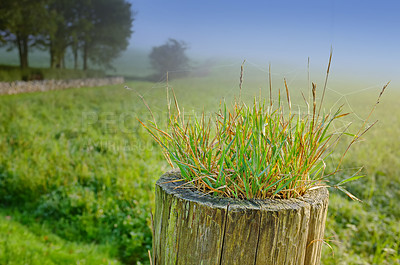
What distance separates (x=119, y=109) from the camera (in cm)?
1055

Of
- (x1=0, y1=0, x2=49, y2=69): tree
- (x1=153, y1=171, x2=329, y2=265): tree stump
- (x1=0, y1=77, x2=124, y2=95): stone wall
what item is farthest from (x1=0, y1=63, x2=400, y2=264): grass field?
(x1=0, y1=0, x2=49, y2=69): tree

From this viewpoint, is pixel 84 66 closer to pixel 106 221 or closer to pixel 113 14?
pixel 113 14

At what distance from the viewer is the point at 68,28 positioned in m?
19.3

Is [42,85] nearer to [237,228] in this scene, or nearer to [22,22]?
[22,22]

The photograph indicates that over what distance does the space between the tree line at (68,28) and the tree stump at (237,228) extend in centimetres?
1479

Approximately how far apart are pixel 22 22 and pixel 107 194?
12526 mm

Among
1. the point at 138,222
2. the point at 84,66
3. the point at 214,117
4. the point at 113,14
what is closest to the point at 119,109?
the point at 138,222

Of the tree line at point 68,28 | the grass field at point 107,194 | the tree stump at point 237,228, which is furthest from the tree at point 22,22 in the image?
the tree stump at point 237,228

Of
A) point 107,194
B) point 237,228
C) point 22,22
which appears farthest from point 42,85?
point 237,228

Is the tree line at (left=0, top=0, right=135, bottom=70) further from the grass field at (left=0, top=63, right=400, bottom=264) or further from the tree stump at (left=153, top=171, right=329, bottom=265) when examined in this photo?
the tree stump at (left=153, top=171, right=329, bottom=265)

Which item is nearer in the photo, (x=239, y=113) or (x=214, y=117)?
(x=239, y=113)

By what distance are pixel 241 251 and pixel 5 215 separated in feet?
16.4

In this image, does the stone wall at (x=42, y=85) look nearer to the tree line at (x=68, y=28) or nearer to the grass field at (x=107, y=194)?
the tree line at (x=68, y=28)

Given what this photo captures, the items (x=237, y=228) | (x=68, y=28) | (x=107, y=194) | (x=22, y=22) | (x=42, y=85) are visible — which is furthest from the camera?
(x=68, y=28)
